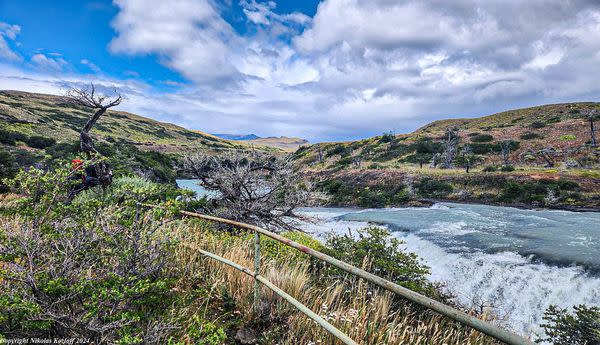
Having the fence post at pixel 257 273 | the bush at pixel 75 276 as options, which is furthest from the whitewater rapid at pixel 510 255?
the bush at pixel 75 276

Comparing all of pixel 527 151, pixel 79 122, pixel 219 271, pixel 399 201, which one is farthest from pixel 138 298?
pixel 79 122

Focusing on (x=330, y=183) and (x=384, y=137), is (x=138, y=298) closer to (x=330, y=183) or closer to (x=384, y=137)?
(x=330, y=183)

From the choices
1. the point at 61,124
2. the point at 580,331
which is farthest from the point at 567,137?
the point at 61,124

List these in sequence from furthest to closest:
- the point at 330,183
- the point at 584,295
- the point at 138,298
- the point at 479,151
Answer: the point at 479,151, the point at 330,183, the point at 584,295, the point at 138,298

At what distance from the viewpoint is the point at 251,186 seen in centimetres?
1109

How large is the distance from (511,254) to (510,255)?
14 cm

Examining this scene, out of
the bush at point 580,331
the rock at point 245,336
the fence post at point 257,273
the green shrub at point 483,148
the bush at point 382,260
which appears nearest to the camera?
the rock at point 245,336

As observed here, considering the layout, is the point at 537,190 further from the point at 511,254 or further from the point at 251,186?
the point at 251,186

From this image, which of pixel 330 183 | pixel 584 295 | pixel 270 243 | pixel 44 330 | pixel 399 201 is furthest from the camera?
pixel 330 183

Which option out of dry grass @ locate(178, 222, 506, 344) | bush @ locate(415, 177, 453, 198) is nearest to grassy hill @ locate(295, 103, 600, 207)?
bush @ locate(415, 177, 453, 198)

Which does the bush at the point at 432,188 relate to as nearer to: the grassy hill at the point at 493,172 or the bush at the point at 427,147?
the grassy hill at the point at 493,172

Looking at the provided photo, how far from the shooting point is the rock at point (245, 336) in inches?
161

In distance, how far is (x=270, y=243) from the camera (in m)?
8.98

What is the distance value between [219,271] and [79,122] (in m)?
90.0
